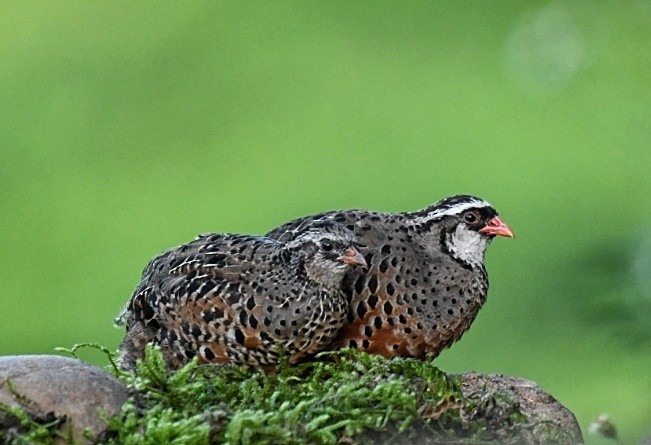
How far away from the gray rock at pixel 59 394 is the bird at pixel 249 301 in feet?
3.24

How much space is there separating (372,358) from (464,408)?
448 mm

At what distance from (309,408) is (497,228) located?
185 centimetres

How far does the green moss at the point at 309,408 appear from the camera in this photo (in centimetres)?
399

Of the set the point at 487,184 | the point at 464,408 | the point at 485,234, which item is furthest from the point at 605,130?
the point at 464,408

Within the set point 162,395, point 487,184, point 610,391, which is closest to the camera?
point 162,395

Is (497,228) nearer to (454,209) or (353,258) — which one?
(454,209)

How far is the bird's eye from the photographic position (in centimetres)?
574

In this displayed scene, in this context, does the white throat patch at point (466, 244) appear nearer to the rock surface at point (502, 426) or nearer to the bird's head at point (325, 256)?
the bird's head at point (325, 256)

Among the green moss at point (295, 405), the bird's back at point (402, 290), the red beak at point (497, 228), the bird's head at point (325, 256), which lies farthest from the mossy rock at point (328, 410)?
the red beak at point (497, 228)

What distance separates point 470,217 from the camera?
5.75m

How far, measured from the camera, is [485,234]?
5.82 metres

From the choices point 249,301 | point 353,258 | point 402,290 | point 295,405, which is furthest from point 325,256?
point 295,405

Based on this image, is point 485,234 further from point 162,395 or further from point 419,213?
point 162,395

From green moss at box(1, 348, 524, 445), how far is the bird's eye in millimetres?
1165
